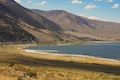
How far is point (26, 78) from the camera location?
19484 mm

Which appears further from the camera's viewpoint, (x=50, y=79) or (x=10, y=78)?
(x=50, y=79)

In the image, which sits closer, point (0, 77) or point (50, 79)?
point (0, 77)

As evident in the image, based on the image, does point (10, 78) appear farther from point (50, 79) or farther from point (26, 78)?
point (50, 79)

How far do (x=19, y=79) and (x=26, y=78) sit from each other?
823mm

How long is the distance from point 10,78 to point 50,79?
4809mm

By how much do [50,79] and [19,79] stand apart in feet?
13.9

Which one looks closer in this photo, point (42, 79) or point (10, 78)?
point (10, 78)

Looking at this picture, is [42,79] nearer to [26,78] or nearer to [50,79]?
[50,79]

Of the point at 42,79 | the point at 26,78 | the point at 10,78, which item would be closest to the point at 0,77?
the point at 10,78

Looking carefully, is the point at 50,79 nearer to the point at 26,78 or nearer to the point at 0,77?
the point at 26,78

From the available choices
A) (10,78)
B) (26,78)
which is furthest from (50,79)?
(10,78)

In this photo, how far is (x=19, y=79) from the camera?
18750 mm

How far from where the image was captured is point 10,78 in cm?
1841

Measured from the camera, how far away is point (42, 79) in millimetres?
22062
